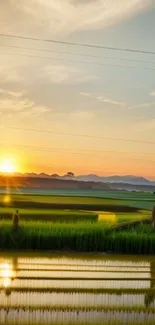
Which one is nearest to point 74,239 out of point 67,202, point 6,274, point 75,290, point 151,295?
point 6,274

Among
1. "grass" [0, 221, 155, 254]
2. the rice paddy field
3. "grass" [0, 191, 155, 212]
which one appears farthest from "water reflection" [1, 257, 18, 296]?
"grass" [0, 191, 155, 212]

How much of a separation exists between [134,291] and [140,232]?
695 cm

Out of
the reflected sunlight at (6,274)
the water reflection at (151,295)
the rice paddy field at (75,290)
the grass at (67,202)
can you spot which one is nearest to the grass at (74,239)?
the rice paddy field at (75,290)

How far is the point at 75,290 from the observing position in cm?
855

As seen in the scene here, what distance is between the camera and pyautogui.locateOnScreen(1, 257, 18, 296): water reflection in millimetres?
8531

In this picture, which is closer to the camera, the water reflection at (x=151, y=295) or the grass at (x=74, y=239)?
the water reflection at (x=151, y=295)

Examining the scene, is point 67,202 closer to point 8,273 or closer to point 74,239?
point 74,239

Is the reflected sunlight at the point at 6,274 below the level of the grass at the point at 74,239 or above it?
below

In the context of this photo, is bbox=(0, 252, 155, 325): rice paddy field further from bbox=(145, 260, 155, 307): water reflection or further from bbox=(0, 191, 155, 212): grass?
bbox=(0, 191, 155, 212): grass

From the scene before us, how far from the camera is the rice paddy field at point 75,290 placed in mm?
6836

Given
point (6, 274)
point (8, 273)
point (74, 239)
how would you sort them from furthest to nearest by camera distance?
point (74, 239) → point (8, 273) → point (6, 274)

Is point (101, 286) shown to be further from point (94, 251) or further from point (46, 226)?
point (46, 226)

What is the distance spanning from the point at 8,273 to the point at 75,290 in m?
1.86

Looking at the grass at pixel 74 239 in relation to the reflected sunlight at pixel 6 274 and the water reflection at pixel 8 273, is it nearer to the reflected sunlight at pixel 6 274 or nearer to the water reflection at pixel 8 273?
the water reflection at pixel 8 273
